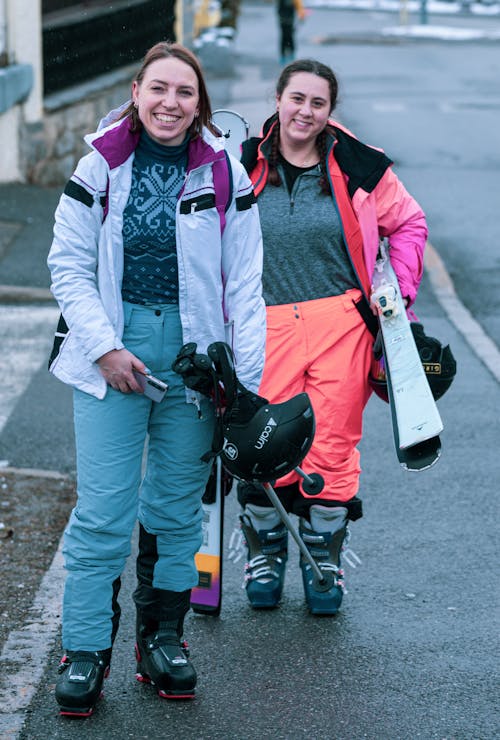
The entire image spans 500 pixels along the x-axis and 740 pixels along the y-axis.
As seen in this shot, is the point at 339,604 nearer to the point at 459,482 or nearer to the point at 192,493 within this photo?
the point at 192,493

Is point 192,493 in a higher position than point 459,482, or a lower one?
higher

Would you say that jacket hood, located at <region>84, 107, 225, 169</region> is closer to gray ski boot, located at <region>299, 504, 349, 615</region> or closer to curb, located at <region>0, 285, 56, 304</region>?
gray ski boot, located at <region>299, 504, 349, 615</region>

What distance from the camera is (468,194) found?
13992 mm

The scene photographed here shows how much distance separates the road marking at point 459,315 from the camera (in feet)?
27.3

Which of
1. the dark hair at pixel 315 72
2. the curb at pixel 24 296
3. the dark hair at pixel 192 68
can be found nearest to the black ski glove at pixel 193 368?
the dark hair at pixel 192 68

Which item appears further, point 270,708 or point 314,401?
point 314,401

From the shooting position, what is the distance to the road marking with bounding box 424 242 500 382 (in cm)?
834

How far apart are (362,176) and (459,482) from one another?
2.10 metres

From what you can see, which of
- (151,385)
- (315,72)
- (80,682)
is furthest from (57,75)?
(80,682)

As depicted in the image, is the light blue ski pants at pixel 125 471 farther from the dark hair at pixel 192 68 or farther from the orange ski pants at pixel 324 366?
the orange ski pants at pixel 324 366

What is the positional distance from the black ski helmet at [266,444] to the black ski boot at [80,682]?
2.27 feet

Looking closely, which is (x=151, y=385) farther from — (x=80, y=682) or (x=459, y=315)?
(x=459, y=315)

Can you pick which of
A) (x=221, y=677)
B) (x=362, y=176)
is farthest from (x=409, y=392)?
(x=221, y=677)

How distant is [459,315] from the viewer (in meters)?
9.37
